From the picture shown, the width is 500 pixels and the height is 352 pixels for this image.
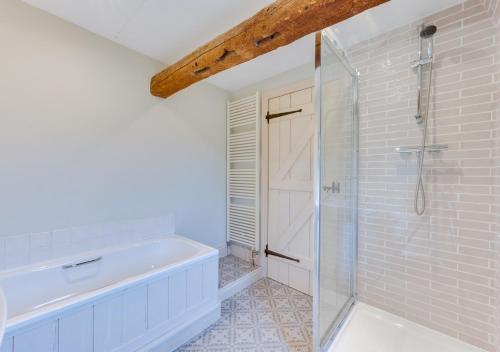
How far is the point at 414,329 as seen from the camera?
5.62 feet

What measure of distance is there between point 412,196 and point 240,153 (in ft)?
6.34

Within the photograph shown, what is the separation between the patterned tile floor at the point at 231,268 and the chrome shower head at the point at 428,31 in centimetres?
271

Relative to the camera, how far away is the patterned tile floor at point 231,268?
2.45 meters

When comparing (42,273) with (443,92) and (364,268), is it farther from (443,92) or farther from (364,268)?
(443,92)

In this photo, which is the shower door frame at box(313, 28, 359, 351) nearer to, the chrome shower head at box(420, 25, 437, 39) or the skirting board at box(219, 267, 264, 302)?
the chrome shower head at box(420, 25, 437, 39)

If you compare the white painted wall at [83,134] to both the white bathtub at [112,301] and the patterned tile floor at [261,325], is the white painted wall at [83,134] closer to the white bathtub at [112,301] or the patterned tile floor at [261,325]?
the white bathtub at [112,301]

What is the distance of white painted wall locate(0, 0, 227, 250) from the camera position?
1.61 metres

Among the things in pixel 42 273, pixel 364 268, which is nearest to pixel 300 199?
pixel 364 268

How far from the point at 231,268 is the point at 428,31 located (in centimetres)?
286

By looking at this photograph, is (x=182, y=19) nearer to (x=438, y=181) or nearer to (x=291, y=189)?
(x=291, y=189)

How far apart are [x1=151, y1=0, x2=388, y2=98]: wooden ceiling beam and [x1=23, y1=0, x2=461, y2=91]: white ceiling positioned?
220 millimetres

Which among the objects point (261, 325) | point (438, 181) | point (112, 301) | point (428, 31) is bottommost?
point (261, 325)

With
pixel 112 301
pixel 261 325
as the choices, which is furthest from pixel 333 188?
pixel 112 301

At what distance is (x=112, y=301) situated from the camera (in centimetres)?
137
